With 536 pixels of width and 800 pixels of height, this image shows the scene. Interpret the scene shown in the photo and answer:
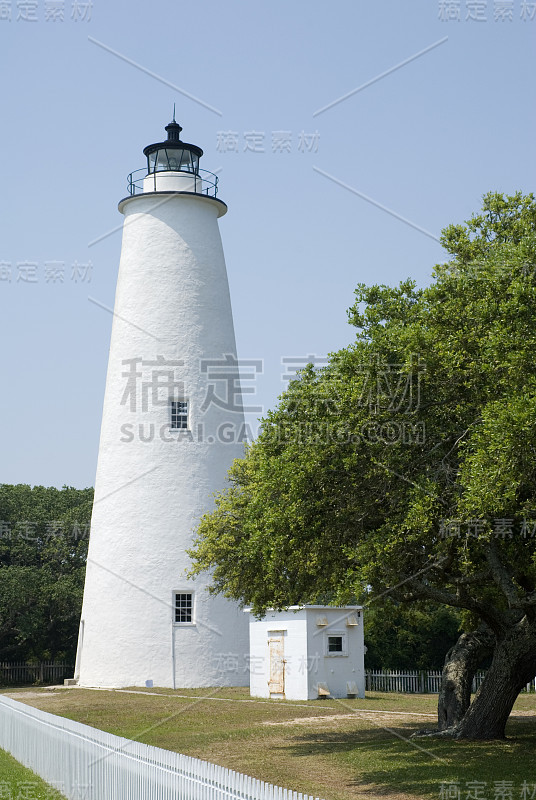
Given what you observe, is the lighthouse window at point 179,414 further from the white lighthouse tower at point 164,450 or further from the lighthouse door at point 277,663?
the lighthouse door at point 277,663

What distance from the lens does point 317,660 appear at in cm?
2973

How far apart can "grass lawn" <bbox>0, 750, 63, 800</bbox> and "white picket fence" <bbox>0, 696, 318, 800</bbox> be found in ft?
0.50

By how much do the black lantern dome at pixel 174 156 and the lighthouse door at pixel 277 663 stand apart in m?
17.8

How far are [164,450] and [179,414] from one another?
1429 mm

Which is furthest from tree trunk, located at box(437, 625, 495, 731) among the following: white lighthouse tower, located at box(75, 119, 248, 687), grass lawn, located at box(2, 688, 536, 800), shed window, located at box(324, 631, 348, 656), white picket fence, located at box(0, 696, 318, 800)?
white lighthouse tower, located at box(75, 119, 248, 687)

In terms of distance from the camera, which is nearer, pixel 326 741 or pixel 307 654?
pixel 326 741

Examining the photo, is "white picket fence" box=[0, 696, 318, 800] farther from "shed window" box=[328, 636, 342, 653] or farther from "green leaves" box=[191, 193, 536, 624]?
"shed window" box=[328, 636, 342, 653]

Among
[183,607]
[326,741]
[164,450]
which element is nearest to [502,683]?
[326,741]

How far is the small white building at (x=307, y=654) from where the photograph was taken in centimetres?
2962

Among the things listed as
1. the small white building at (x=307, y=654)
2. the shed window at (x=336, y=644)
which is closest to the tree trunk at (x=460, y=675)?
the small white building at (x=307, y=654)

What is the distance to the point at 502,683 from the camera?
17812 mm

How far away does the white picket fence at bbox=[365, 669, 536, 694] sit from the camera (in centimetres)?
3503

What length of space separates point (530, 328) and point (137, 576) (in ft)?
70.7

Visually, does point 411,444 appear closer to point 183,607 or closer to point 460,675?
point 460,675
